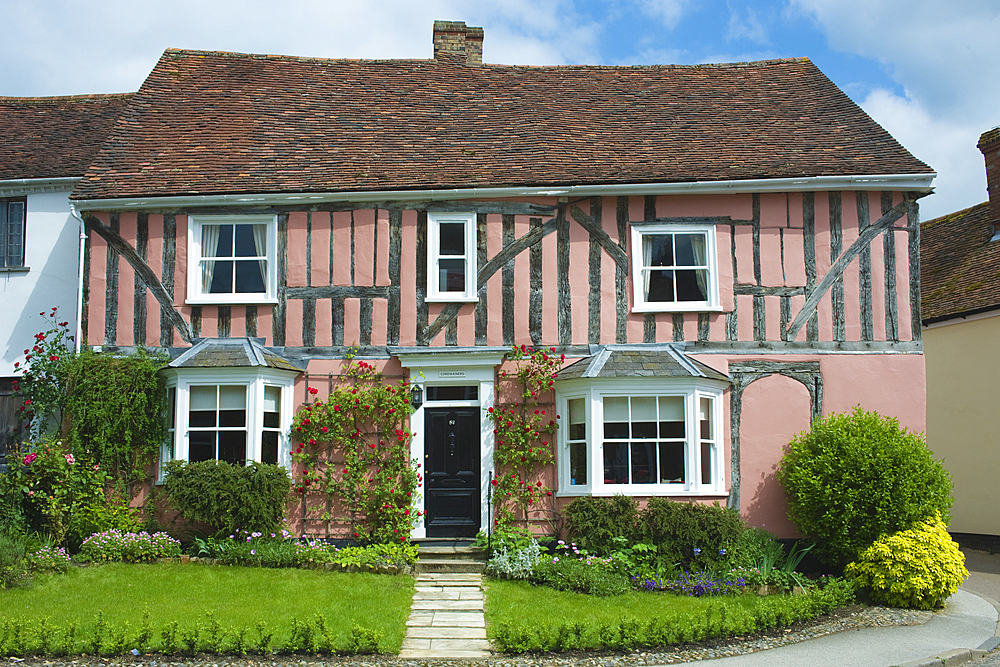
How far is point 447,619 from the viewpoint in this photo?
30.7 feet

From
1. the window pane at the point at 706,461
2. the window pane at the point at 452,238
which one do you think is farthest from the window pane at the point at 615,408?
the window pane at the point at 452,238

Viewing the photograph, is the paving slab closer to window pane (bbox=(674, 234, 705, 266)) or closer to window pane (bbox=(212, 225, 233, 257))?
window pane (bbox=(674, 234, 705, 266))

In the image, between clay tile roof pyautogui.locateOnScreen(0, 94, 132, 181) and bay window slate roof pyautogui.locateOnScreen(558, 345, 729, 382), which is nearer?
bay window slate roof pyautogui.locateOnScreen(558, 345, 729, 382)

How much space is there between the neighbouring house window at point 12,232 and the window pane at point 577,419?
10404 millimetres

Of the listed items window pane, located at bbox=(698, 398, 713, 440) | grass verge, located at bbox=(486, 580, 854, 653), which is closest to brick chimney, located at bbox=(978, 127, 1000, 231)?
window pane, located at bbox=(698, 398, 713, 440)

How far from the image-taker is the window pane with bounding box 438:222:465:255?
1331 cm

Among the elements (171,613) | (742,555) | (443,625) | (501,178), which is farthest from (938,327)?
(171,613)

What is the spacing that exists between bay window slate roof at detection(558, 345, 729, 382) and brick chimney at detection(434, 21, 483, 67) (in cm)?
757

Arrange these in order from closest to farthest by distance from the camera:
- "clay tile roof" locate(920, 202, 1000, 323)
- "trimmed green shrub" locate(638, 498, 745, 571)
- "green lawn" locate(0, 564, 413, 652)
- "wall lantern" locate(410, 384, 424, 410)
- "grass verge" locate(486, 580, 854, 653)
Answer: "grass verge" locate(486, 580, 854, 653), "green lawn" locate(0, 564, 413, 652), "trimmed green shrub" locate(638, 498, 745, 571), "wall lantern" locate(410, 384, 424, 410), "clay tile roof" locate(920, 202, 1000, 323)

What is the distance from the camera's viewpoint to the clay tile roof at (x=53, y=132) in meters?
15.0

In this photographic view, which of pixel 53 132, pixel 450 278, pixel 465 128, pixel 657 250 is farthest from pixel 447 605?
pixel 53 132

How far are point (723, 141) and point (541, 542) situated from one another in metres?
7.61

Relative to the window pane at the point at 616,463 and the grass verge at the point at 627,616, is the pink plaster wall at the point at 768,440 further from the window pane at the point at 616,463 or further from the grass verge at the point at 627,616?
the grass verge at the point at 627,616

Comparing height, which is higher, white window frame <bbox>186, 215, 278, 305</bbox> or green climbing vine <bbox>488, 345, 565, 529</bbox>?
white window frame <bbox>186, 215, 278, 305</bbox>
